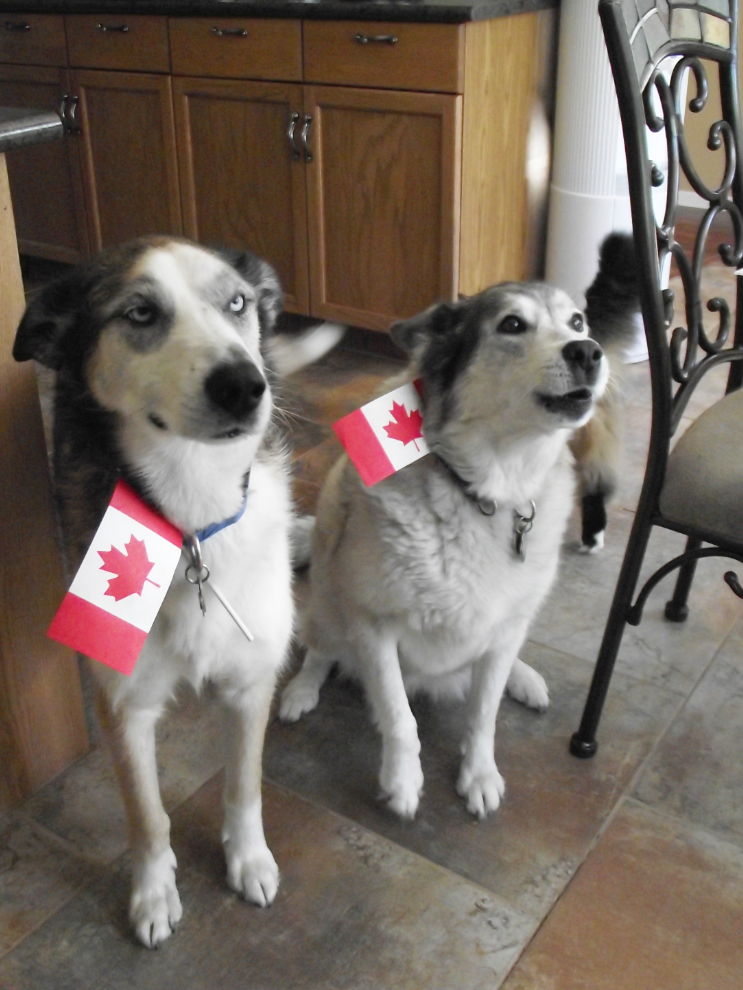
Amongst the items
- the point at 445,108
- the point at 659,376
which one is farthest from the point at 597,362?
the point at 445,108

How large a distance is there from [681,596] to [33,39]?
3399 millimetres

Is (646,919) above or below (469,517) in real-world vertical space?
below

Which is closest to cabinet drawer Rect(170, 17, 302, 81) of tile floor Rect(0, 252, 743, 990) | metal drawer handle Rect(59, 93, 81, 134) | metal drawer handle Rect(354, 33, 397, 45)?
metal drawer handle Rect(354, 33, 397, 45)

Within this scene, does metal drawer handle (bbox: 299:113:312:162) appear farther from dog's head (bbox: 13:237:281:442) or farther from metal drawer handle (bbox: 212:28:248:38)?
dog's head (bbox: 13:237:281:442)

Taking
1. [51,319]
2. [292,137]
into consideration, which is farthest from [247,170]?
[51,319]

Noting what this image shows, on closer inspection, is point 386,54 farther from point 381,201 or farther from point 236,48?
point 236,48

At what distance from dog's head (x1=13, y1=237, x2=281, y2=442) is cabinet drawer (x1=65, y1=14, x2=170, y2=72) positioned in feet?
8.62

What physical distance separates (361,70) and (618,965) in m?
2.66

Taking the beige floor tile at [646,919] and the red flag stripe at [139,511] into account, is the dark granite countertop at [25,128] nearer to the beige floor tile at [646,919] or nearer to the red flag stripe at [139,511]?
the red flag stripe at [139,511]

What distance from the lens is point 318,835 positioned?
1512mm

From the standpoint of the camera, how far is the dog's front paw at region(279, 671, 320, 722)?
1.75 m

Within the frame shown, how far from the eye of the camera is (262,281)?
1291 millimetres

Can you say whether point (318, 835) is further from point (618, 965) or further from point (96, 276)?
point (96, 276)

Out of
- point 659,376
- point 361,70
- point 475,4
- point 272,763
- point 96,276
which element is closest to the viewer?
point 96,276
